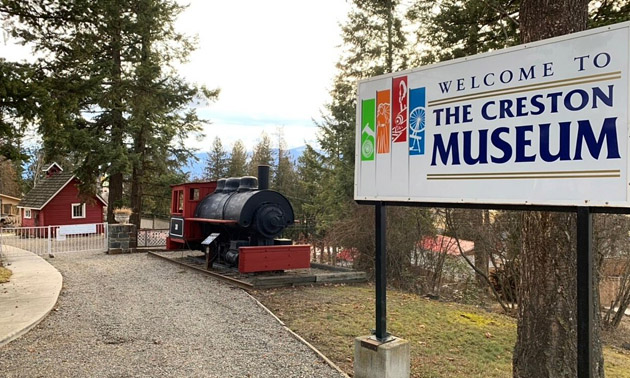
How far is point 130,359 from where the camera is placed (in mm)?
5391

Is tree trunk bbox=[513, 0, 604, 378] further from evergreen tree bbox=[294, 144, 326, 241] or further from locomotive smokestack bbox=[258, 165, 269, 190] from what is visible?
evergreen tree bbox=[294, 144, 326, 241]

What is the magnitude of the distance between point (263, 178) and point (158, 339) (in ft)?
23.7

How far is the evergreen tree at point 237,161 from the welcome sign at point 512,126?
40771 mm

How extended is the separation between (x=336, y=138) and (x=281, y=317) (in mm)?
12867

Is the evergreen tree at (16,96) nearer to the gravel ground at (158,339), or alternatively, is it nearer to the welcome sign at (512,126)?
the gravel ground at (158,339)

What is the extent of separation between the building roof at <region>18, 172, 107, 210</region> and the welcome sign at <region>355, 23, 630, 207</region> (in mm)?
26286

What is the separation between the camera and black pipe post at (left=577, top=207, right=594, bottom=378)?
287 centimetres

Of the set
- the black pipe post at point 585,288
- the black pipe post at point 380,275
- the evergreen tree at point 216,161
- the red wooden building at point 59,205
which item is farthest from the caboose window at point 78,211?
the black pipe post at point 585,288

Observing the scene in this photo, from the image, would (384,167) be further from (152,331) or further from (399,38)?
(399,38)

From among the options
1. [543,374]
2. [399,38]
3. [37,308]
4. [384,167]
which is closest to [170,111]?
[399,38]

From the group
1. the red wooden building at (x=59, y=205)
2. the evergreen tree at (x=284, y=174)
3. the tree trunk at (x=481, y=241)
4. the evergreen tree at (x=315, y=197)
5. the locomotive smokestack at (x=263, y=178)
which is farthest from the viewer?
the evergreen tree at (x=284, y=174)

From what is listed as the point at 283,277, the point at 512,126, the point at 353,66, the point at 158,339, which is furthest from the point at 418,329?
the point at 353,66

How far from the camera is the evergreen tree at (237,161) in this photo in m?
44.8

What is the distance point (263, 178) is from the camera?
1300 cm
